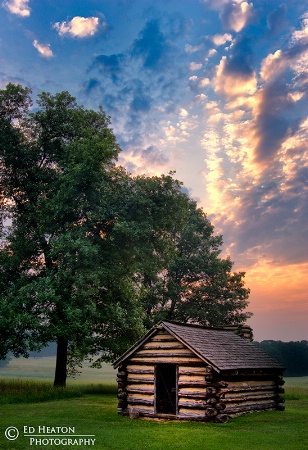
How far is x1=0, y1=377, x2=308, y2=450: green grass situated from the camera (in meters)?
13.1

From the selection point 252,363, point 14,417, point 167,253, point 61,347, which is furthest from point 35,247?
point 252,363

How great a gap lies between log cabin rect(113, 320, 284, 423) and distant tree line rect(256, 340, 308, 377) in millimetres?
39351

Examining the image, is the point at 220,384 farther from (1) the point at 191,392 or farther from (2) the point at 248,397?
(2) the point at 248,397

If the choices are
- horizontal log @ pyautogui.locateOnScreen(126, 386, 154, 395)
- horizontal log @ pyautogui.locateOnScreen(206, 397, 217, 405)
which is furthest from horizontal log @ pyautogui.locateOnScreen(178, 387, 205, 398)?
horizontal log @ pyautogui.locateOnScreen(126, 386, 154, 395)

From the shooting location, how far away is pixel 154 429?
53.3ft

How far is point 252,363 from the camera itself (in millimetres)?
21812

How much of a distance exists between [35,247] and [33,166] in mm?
6308

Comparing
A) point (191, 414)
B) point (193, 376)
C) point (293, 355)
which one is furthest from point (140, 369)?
point (293, 355)

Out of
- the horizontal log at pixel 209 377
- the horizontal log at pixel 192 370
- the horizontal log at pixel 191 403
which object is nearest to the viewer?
the horizontal log at pixel 209 377

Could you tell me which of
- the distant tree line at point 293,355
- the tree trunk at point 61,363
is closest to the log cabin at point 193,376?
the tree trunk at point 61,363

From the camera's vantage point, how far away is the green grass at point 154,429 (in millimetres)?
13125

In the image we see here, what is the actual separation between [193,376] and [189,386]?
449 millimetres

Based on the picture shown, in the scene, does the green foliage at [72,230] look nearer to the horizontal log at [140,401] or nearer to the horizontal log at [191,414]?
the horizontal log at [140,401]

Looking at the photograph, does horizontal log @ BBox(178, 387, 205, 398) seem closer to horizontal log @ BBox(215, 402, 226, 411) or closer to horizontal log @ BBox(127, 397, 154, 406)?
horizontal log @ BBox(215, 402, 226, 411)
